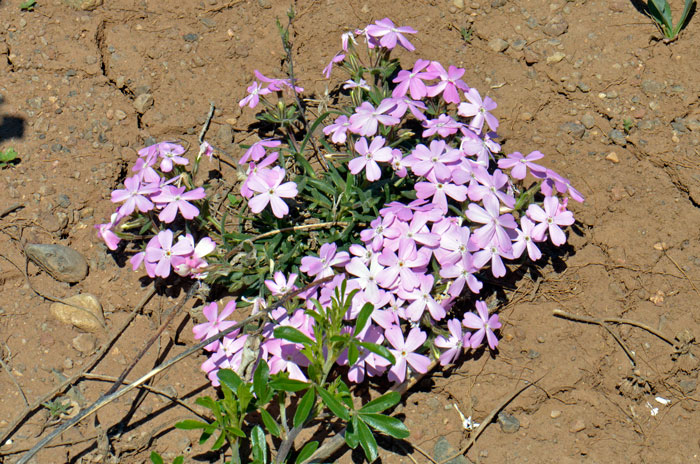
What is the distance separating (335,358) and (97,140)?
6.33 ft

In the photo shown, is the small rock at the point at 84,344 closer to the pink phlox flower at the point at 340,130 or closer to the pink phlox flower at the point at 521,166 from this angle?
the pink phlox flower at the point at 340,130

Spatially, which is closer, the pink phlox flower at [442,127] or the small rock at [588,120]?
the pink phlox flower at [442,127]

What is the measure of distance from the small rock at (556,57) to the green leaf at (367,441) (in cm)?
236

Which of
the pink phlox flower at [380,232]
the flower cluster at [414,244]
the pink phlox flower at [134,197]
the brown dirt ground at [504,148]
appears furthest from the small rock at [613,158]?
the pink phlox flower at [134,197]

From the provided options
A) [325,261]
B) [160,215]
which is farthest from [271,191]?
[160,215]

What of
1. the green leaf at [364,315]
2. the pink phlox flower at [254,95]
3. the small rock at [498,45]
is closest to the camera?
the green leaf at [364,315]

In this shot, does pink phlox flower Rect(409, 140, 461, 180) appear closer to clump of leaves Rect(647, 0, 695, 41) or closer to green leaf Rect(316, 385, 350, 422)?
green leaf Rect(316, 385, 350, 422)

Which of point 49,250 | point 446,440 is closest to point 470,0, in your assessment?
point 446,440

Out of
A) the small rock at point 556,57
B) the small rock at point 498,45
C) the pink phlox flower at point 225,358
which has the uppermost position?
the small rock at point 498,45

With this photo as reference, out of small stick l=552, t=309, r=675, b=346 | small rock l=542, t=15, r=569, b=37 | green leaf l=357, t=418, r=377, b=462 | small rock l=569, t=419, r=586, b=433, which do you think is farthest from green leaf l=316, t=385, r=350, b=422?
small rock l=542, t=15, r=569, b=37

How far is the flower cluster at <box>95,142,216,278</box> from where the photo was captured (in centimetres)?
274

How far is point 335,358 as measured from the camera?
2348 millimetres

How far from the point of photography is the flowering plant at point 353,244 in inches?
95.7

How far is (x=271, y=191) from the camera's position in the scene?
2.71 metres
